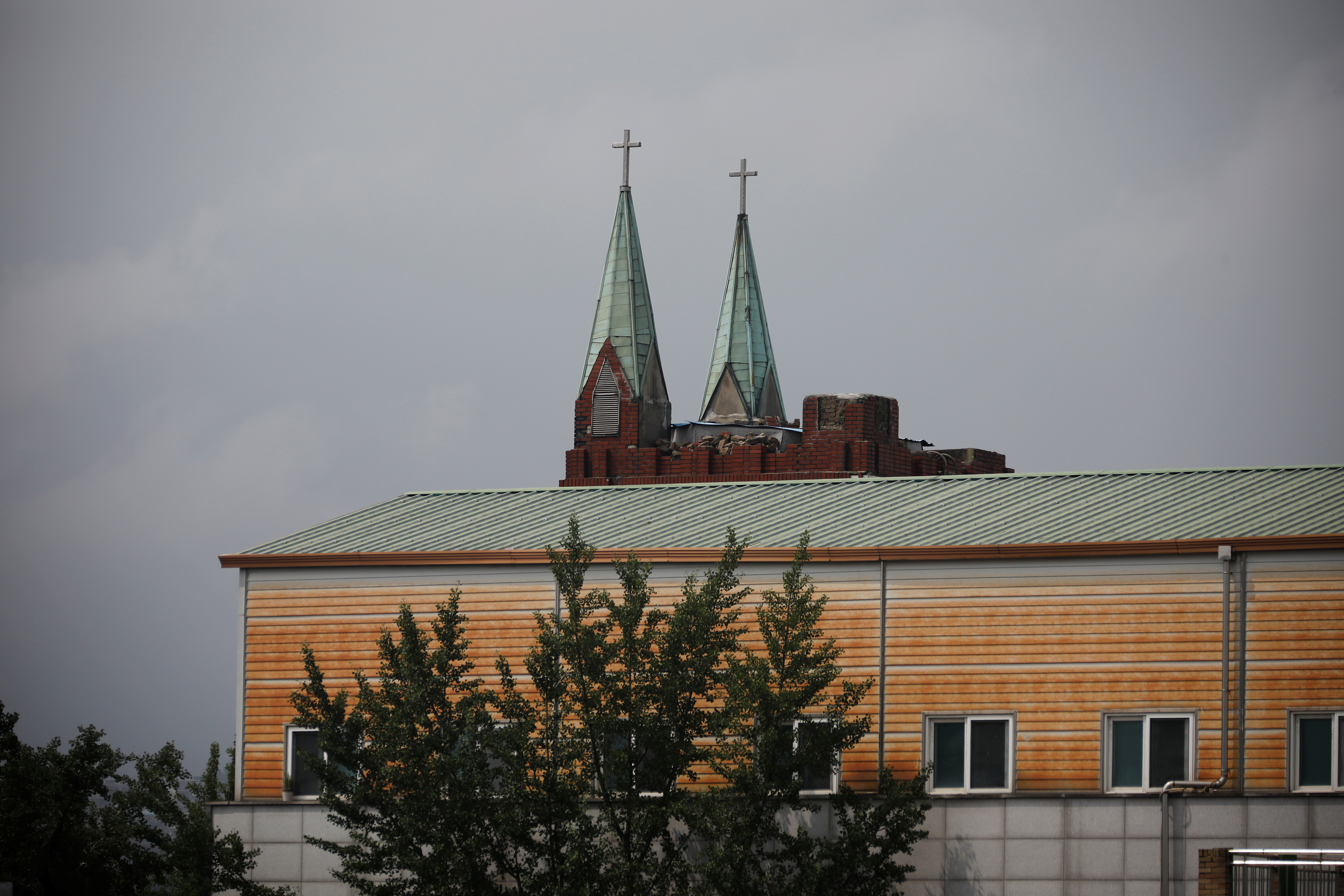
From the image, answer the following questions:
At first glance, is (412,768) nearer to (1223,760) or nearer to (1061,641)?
(1061,641)

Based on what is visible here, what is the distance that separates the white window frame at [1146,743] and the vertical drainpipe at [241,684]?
1430 cm

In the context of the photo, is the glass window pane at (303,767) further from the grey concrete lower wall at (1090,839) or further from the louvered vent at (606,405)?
the louvered vent at (606,405)

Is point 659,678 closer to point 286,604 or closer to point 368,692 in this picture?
point 368,692

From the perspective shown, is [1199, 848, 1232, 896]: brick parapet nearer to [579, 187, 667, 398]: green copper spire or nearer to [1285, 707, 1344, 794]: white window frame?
[1285, 707, 1344, 794]: white window frame

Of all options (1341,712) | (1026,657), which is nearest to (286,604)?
(1026,657)

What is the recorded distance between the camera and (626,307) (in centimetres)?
7644

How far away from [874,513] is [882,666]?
4.15 metres

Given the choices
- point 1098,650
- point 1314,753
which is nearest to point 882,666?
point 1098,650

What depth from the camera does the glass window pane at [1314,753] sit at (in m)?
28.5

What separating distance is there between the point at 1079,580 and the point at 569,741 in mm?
8385

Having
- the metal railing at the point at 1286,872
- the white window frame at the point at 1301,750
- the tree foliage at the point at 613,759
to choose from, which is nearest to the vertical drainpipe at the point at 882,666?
the tree foliage at the point at 613,759

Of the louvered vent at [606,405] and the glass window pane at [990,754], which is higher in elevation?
the louvered vent at [606,405]

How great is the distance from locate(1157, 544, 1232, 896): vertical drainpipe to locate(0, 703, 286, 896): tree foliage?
16.7 meters

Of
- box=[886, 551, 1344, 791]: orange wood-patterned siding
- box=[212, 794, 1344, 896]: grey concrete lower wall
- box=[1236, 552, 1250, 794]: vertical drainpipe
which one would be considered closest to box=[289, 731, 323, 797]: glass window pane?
box=[886, 551, 1344, 791]: orange wood-patterned siding
